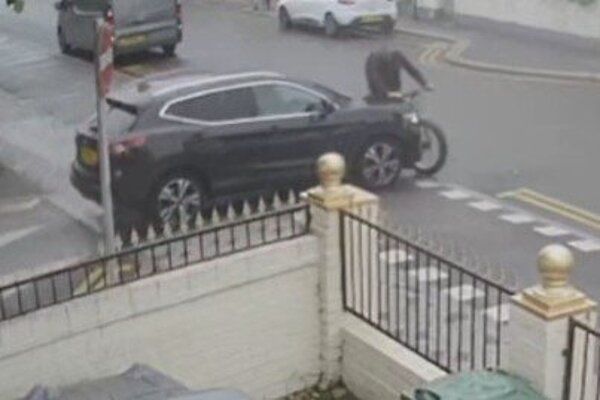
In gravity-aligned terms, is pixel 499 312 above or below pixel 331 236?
below

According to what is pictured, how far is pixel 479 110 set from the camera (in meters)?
21.3

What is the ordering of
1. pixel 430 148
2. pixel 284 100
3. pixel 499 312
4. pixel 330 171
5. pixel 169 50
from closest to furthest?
pixel 499 312
pixel 330 171
pixel 284 100
pixel 430 148
pixel 169 50

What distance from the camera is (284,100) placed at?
15.8 metres

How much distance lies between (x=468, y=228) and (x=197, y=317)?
5.88 metres

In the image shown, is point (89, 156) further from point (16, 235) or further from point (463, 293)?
point (463, 293)

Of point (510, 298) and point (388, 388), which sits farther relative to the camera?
point (388, 388)

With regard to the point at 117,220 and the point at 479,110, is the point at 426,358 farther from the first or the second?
the point at 479,110

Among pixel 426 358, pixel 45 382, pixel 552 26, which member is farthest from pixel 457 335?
pixel 552 26

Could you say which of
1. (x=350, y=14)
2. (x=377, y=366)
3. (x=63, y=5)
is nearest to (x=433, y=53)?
(x=350, y=14)

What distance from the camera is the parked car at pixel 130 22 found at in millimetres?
27109

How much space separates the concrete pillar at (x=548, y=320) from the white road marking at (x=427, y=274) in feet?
8.29

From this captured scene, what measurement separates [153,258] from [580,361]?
3.31 metres

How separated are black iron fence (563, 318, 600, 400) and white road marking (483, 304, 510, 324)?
751 mm

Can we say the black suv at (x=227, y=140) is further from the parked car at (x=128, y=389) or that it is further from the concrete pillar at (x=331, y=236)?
the parked car at (x=128, y=389)
